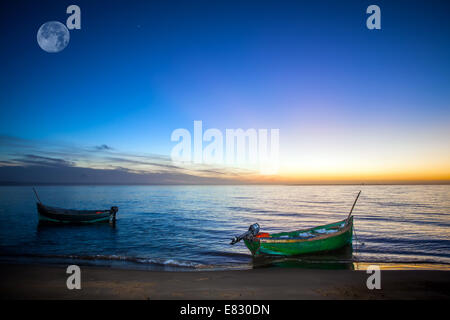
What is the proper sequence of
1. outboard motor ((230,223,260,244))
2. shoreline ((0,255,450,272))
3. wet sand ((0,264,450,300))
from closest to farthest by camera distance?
wet sand ((0,264,450,300)) < shoreline ((0,255,450,272)) < outboard motor ((230,223,260,244))

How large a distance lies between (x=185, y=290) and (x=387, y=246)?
19991 millimetres

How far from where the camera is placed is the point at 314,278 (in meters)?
12.1

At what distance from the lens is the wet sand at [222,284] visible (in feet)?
30.8

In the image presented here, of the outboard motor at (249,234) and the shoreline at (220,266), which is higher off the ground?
the outboard motor at (249,234)

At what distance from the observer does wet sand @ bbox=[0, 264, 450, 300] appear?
370 inches

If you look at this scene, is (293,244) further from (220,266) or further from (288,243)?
(220,266)

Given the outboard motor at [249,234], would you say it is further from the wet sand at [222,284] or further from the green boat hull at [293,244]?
the wet sand at [222,284]

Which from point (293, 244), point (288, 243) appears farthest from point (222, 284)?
point (293, 244)

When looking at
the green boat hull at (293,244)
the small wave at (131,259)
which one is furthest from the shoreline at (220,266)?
the green boat hull at (293,244)

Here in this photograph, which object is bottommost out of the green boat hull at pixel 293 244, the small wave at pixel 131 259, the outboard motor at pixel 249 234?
the small wave at pixel 131 259

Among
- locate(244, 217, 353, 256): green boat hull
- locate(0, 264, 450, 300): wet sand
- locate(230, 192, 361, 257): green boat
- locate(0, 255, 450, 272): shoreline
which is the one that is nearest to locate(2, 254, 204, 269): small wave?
locate(0, 255, 450, 272): shoreline

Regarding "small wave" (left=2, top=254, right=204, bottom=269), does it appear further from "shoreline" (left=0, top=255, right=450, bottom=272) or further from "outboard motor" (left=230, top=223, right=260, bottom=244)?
"outboard motor" (left=230, top=223, right=260, bottom=244)
